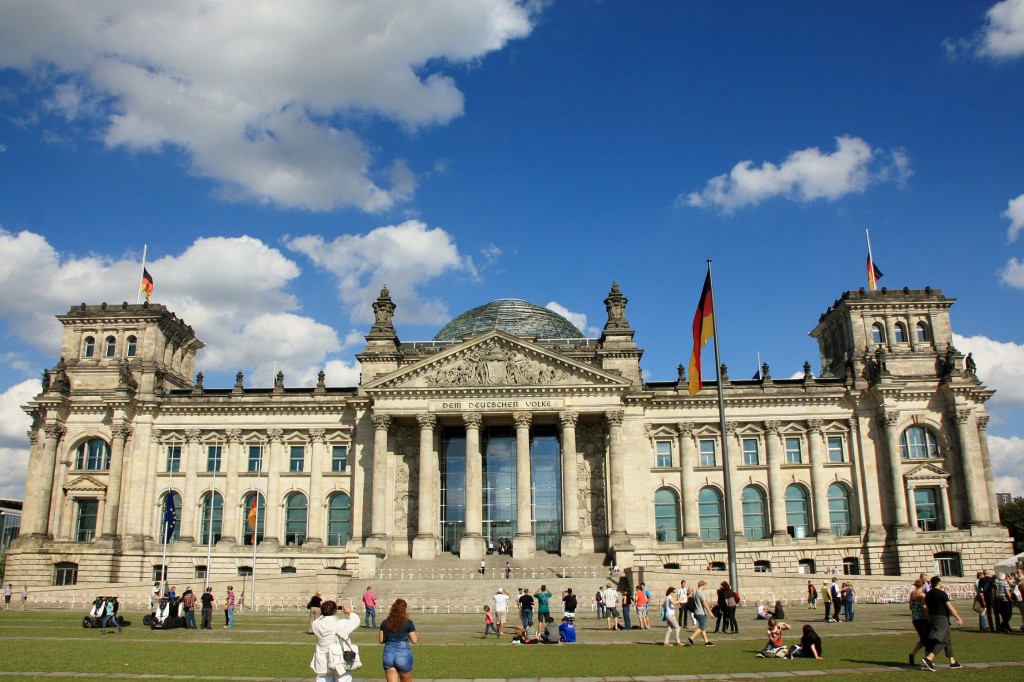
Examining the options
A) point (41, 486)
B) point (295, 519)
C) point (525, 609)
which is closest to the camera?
point (525, 609)

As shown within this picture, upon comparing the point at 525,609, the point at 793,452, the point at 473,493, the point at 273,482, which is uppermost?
the point at 793,452

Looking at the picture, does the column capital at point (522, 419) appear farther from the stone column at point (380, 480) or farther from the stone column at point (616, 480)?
the stone column at point (380, 480)

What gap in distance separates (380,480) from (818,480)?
3383 centimetres

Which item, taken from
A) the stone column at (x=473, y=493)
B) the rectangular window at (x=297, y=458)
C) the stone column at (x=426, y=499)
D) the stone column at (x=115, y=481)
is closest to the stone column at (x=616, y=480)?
the stone column at (x=473, y=493)

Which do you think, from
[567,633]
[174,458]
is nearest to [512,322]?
[174,458]

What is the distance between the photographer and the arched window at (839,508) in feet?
213

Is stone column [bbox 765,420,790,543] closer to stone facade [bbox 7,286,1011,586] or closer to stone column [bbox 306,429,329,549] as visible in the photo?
stone facade [bbox 7,286,1011,586]

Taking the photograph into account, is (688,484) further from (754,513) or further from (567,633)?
(567,633)

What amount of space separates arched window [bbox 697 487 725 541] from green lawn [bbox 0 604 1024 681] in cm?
A: 2771

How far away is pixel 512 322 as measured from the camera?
76.6 meters

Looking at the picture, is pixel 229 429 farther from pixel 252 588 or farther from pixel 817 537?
pixel 817 537

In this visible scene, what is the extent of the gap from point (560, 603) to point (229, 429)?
34.0 meters

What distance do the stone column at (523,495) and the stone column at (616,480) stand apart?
5.84 meters

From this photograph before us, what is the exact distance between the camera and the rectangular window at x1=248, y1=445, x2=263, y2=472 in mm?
67125
